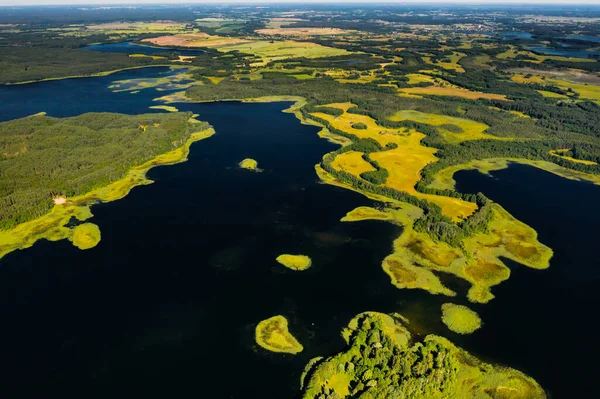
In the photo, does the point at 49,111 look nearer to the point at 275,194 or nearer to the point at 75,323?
the point at 275,194

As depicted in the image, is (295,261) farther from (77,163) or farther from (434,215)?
(77,163)

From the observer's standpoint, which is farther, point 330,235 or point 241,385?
point 330,235

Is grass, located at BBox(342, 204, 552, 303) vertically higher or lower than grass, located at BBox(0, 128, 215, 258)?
lower

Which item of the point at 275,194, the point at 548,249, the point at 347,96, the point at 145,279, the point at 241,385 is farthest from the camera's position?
the point at 347,96

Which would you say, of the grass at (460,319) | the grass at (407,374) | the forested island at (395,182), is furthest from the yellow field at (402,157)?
the grass at (407,374)

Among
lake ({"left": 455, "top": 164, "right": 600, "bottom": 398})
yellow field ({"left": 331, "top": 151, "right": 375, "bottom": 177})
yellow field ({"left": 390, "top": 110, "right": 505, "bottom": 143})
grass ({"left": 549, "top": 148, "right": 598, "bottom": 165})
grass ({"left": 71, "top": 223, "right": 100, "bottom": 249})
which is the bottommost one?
lake ({"left": 455, "top": 164, "right": 600, "bottom": 398})

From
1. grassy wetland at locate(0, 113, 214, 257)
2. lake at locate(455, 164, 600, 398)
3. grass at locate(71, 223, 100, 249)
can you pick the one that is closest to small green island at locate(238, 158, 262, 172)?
grassy wetland at locate(0, 113, 214, 257)

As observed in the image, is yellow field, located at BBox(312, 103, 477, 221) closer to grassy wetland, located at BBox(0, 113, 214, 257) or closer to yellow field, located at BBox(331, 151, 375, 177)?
yellow field, located at BBox(331, 151, 375, 177)

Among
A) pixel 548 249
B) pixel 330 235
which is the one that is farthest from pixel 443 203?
pixel 330 235
